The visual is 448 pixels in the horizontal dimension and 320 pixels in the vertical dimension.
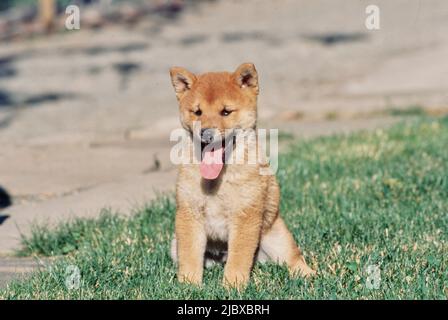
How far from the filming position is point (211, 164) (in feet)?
14.7

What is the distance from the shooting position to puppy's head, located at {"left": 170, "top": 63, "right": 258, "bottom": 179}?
14.4 ft

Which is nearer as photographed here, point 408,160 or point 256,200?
point 256,200

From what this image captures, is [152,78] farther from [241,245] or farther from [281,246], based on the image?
[241,245]

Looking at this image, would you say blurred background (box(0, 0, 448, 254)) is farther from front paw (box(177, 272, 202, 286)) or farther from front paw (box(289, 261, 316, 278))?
front paw (box(289, 261, 316, 278))

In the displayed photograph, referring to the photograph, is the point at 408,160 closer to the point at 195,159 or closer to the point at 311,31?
the point at 195,159

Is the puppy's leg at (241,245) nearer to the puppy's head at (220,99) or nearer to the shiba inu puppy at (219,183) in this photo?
the shiba inu puppy at (219,183)

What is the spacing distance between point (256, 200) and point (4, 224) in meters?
2.47

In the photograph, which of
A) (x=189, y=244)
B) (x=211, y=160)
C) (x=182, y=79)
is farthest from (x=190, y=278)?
(x=182, y=79)

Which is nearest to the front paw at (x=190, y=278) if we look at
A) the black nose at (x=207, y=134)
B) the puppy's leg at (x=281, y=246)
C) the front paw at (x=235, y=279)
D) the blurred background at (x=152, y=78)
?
the front paw at (x=235, y=279)

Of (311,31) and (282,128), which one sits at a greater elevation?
(311,31)

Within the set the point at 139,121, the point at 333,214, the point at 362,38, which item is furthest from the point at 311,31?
the point at 333,214

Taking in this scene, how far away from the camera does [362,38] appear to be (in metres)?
17.2

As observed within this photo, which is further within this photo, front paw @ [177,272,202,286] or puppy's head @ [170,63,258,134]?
front paw @ [177,272,202,286]

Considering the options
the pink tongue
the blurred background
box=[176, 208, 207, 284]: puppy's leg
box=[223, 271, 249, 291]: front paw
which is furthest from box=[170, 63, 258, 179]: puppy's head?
the blurred background
